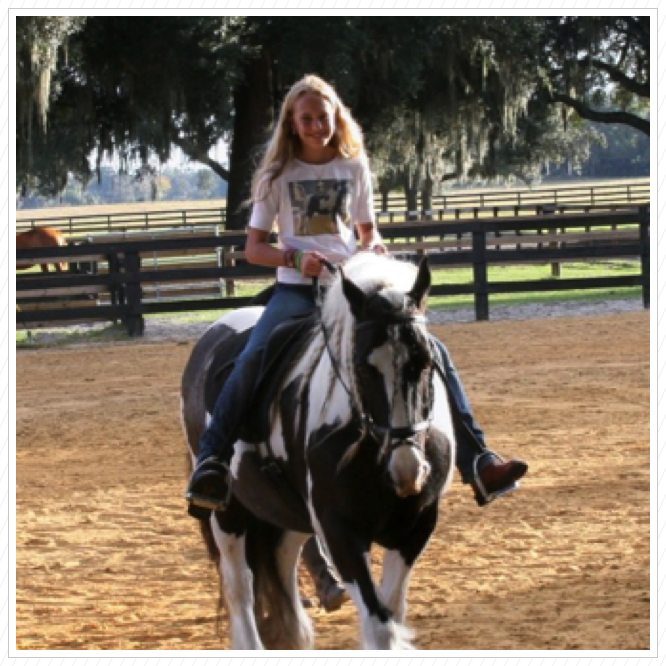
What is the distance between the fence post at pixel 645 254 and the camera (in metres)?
21.5

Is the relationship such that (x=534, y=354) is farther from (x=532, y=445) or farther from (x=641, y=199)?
(x=641, y=199)

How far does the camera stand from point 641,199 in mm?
47938

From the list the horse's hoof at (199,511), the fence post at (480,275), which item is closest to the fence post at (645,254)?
the fence post at (480,275)

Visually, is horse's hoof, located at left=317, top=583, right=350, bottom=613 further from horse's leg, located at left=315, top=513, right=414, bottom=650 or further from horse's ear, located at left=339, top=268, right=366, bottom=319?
horse's ear, located at left=339, top=268, right=366, bottom=319

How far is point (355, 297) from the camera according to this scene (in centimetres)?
463

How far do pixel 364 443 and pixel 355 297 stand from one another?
460 millimetres

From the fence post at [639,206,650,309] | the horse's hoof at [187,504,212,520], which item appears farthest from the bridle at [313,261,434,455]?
the fence post at [639,206,650,309]

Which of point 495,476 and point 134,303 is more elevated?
point 134,303

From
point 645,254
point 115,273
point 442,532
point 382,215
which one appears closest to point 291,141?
point 442,532

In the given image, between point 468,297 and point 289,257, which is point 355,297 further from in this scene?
point 468,297

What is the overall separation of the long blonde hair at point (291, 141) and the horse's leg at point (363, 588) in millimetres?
1273

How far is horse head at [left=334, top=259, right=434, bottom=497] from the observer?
14.3 ft

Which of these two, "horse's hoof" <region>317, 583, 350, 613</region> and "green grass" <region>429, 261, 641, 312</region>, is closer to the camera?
"horse's hoof" <region>317, 583, 350, 613</region>

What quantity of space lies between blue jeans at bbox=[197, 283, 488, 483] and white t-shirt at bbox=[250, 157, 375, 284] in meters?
0.24
